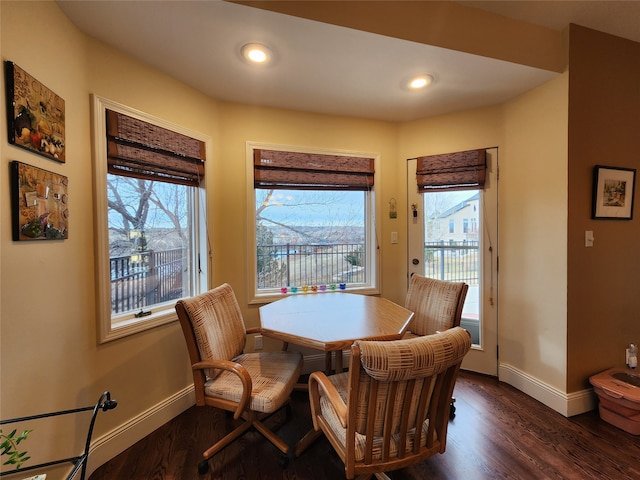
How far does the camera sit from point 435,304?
2.13m

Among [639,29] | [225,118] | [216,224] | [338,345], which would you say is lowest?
[338,345]

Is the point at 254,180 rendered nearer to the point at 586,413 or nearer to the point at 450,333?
the point at 450,333

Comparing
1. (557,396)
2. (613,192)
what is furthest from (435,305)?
(613,192)

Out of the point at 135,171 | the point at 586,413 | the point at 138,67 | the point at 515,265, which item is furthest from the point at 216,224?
the point at 586,413

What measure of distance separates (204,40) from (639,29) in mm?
2952

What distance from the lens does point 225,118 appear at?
7.97ft

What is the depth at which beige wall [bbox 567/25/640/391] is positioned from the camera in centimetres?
196

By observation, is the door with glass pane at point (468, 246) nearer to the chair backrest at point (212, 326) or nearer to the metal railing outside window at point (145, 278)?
the chair backrest at point (212, 326)

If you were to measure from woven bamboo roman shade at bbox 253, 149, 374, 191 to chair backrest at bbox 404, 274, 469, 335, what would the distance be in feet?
3.70

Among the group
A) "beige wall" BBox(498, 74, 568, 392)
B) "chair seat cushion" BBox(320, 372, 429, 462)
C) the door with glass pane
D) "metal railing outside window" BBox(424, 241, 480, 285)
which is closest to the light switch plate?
"beige wall" BBox(498, 74, 568, 392)

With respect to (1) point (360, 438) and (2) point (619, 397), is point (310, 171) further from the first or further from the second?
(2) point (619, 397)

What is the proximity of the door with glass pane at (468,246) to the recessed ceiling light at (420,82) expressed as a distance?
2.53ft

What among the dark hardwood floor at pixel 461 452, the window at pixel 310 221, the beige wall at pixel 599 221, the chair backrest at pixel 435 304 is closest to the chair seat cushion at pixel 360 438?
the dark hardwood floor at pixel 461 452

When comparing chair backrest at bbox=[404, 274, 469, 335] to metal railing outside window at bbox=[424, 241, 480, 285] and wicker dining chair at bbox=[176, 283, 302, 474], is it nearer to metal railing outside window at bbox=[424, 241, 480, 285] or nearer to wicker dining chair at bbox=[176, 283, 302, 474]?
metal railing outside window at bbox=[424, 241, 480, 285]
